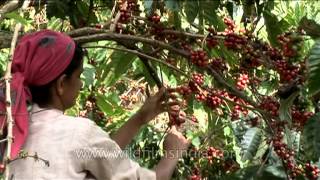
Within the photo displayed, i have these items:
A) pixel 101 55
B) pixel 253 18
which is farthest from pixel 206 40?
pixel 101 55

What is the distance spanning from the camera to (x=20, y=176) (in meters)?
1.71

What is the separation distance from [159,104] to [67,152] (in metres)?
0.54

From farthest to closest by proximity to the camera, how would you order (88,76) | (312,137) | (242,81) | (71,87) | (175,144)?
(88,76) < (242,81) < (175,144) < (71,87) < (312,137)

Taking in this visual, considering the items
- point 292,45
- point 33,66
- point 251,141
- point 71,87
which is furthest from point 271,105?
point 33,66

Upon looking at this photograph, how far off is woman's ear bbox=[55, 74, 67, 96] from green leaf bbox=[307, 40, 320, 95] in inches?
28.1

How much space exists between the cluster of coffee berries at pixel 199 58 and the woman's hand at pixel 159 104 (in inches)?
6.3

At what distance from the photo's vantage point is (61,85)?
5.83 feet

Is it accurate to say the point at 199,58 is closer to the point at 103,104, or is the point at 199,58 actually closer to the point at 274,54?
the point at 274,54

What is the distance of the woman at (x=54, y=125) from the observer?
66.4 inches

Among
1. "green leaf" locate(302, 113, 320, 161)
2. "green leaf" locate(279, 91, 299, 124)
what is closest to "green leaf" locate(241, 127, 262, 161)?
"green leaf" locate(279, 91, 299, 124)

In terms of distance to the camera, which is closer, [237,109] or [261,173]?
[261,173]

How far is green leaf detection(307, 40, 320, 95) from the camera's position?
152cm

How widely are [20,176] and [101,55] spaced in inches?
70.8

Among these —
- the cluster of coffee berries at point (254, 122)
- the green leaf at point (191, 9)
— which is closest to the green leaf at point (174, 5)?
the green leaf at point (191, 9)
